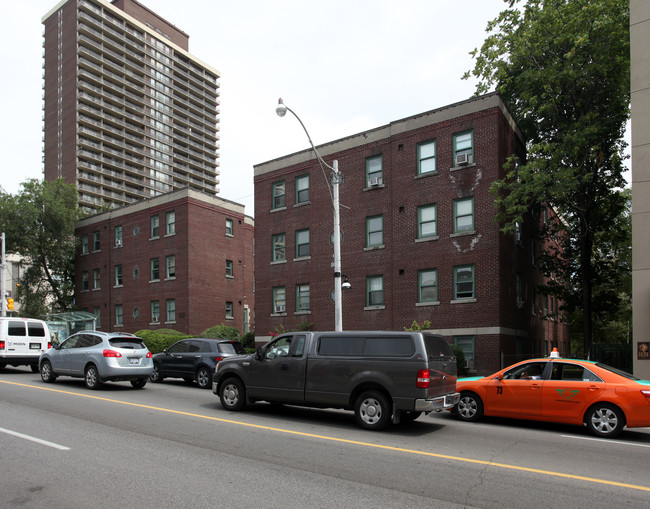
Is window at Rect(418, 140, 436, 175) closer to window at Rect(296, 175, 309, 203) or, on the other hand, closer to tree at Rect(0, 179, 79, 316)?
window at Rect(296, 175, 309, 203)

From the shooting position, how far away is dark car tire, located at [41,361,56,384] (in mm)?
16914

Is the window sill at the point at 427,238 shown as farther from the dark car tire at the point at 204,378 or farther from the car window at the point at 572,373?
the car window at the point at 572,373

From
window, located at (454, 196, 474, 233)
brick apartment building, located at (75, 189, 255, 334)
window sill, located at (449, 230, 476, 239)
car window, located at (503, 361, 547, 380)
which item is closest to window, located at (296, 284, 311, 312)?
window sill, located at (449, 230, 476, 239)

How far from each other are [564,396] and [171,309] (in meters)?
30.8

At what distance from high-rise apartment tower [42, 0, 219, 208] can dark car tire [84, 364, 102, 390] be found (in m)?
77.4

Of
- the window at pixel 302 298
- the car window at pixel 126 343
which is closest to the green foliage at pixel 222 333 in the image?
the window at pixel 302 298

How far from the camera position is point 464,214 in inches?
965

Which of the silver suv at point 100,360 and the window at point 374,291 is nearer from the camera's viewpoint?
the silver suv at point 100,360

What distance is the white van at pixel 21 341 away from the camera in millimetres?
19969

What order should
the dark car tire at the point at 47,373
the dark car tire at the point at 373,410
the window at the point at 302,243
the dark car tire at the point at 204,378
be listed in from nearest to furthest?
the dark car tire at the point at 373,410, the dark car tire at the point at 47,373, the dark car tire at the point at 204,378, the window at the point at 302,243

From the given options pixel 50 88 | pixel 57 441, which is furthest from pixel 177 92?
pixel 57 441

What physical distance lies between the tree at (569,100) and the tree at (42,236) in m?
34.6

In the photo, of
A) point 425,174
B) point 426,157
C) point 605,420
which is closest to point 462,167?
point 425,174

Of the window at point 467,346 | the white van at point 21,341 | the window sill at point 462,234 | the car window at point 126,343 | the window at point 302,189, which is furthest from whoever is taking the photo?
the window at point 302,189
